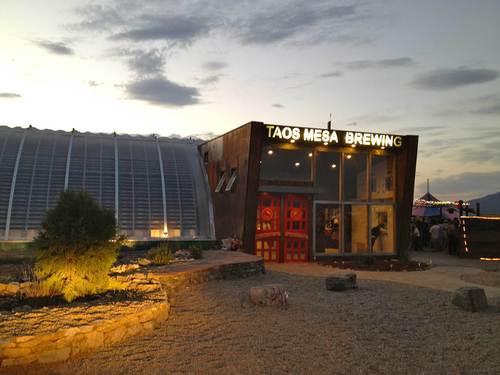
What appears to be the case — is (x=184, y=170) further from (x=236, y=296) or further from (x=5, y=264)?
(x=236, y=296)

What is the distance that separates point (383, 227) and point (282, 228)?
18.0 feet

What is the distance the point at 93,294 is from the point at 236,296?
3.52m

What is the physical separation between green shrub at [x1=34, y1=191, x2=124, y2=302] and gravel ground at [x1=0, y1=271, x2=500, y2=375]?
6.64 ft

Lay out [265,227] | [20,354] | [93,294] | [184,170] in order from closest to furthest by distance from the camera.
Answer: [20,354] → [93,294] → [265,227] → [184,170]

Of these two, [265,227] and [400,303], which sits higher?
[265,227]

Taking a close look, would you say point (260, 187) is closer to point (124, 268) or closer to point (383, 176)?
point (383, 176)

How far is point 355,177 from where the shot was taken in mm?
21703

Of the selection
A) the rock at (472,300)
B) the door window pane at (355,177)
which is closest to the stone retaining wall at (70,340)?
the rock at (472,300)

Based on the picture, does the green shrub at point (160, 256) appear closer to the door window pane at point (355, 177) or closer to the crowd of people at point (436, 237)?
the door window pane at point (355, 177)

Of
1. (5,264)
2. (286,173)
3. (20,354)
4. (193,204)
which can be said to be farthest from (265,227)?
(20,354)

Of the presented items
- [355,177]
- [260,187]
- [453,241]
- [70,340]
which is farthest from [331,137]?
[70,340]

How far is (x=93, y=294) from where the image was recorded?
10.1 meters

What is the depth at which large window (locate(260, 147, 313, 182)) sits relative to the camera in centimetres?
2003

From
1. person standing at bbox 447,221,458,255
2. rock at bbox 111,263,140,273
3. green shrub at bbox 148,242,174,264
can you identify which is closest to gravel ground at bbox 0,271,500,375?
rock at bbox 111,263,140,273
